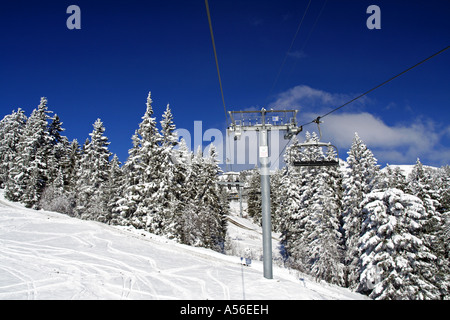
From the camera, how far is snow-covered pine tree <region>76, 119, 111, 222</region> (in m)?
37.2

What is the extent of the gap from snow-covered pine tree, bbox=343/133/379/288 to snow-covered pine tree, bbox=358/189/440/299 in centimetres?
749

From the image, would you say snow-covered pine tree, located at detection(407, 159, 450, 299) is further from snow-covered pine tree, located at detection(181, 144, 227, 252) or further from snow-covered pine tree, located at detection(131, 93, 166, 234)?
snow-covered pine tree, located at detection(131, 93, 166, 234)

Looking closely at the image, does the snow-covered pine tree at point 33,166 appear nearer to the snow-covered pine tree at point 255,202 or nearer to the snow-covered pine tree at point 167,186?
the snow-covered pine tree at point 167,186

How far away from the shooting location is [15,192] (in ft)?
117

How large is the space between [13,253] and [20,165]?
96.0 ft

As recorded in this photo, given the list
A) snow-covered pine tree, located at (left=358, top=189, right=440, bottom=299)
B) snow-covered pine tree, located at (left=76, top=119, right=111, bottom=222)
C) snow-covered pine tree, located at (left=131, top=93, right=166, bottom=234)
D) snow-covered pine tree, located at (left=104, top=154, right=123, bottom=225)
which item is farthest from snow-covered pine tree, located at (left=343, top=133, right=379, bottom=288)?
snow-covered pine tree, located at (left=76, top=119, right=111, bottom=222)

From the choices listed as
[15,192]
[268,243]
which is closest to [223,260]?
[268,243]

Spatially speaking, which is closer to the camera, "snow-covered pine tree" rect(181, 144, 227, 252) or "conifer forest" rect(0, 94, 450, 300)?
"conifer forest" rect(0, 94, 450, 300)

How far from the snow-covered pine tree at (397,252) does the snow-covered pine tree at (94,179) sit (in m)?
33.2

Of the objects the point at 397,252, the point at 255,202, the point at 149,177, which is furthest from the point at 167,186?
the point at 255,202

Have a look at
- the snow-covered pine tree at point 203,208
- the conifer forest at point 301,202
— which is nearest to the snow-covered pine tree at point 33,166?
the conifer forest at point 301,202

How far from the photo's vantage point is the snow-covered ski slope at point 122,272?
9281 millimetres

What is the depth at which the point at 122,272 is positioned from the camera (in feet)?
38.6
